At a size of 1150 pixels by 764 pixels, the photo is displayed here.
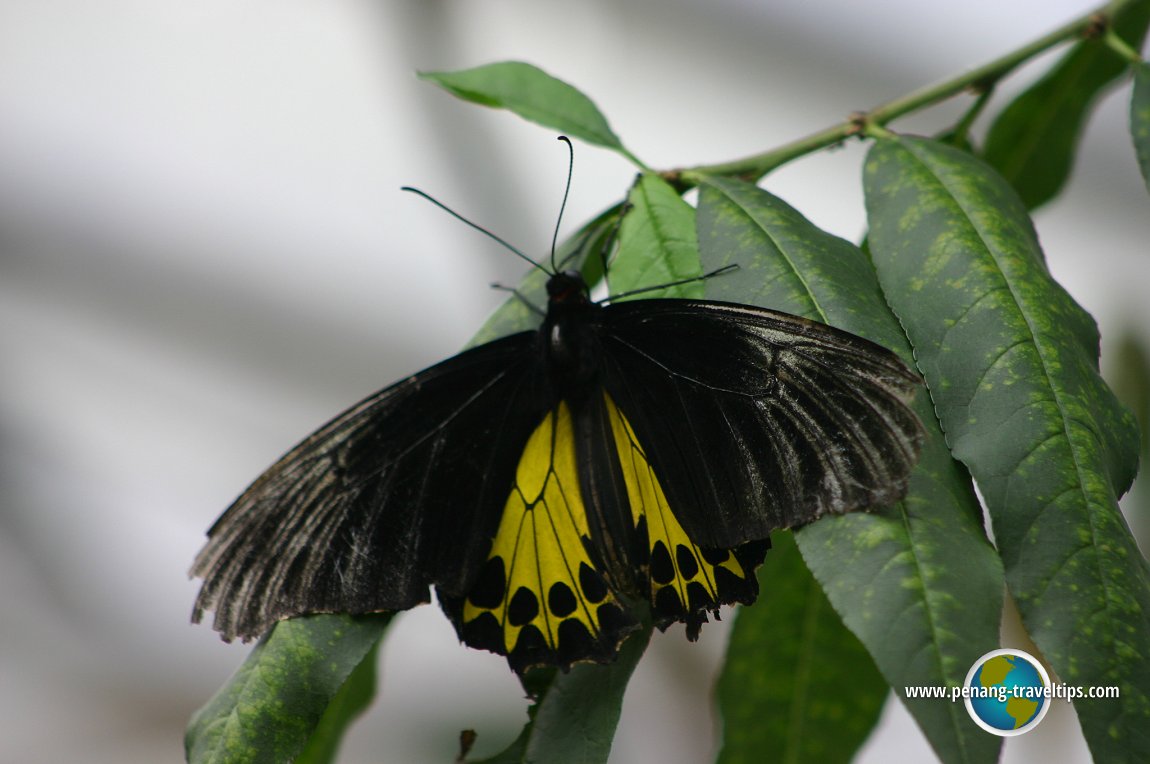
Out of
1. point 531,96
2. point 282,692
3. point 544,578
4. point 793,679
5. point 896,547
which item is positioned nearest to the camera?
point 896,547

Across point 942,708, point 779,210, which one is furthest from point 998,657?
point 779,210

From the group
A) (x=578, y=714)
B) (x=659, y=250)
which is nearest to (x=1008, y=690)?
(x=578, y=714)

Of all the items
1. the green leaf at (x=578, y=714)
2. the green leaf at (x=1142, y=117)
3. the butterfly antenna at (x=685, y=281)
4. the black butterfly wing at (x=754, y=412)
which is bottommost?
the green leaf at (x=578, y=714)

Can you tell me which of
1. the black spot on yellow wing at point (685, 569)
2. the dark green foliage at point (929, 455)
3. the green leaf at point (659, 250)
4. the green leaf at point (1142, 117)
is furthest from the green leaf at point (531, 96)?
the green leaf at point (1142, 117)

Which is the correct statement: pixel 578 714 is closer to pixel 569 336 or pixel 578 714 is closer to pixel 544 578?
pixel 544 578

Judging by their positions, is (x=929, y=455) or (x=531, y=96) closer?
(x=929, y=455)

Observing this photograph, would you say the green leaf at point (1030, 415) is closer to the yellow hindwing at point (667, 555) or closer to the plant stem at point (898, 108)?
the plant stem at point (898, 108)
